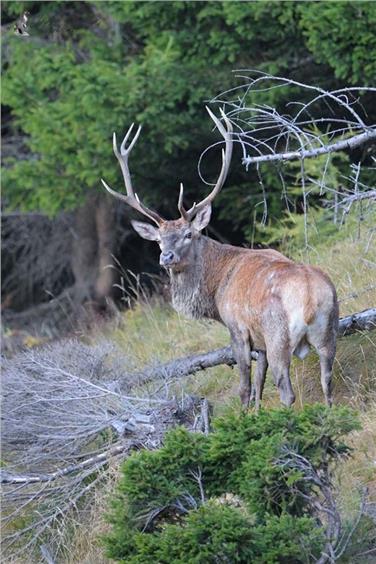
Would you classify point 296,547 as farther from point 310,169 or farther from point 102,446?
point 310,169

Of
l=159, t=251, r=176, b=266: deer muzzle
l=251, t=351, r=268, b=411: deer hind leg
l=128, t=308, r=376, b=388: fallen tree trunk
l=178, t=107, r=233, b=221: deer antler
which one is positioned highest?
l=178, t=107, r=233, b=221: deer antler

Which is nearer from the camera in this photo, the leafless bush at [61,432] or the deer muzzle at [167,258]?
the leafless bush at [61,432]

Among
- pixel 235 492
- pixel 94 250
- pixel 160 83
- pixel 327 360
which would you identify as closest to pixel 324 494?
pixel 235 492

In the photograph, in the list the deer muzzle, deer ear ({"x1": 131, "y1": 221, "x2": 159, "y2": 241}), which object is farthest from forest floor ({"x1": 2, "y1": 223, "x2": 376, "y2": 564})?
deer ear ({"x1": 131, "y1": 221, "x2": 159, "y2": 241})

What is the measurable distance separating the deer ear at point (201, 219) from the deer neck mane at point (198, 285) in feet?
0.42

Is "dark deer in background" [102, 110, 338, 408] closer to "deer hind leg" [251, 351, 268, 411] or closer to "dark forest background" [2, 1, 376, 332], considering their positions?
"deer hind leg" [251, 351, 268, 411]

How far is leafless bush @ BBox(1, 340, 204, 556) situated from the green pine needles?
155 centimetres

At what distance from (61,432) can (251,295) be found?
175cm

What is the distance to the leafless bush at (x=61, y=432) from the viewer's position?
827cm

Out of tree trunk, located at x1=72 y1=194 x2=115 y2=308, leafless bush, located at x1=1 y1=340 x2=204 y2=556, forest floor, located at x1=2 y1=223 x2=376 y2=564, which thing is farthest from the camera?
tree trunk, located at x1=72 y1=194 x2=115 y2=308

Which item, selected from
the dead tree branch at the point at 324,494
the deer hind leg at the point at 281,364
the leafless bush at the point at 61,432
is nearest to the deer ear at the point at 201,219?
the leafless bush at the point at 61,432

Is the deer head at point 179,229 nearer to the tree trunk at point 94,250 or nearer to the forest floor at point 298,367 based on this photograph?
the forest floor at point 298,367

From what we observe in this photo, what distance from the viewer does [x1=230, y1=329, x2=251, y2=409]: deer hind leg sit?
8.34 metres

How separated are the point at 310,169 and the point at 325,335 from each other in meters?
5.45
